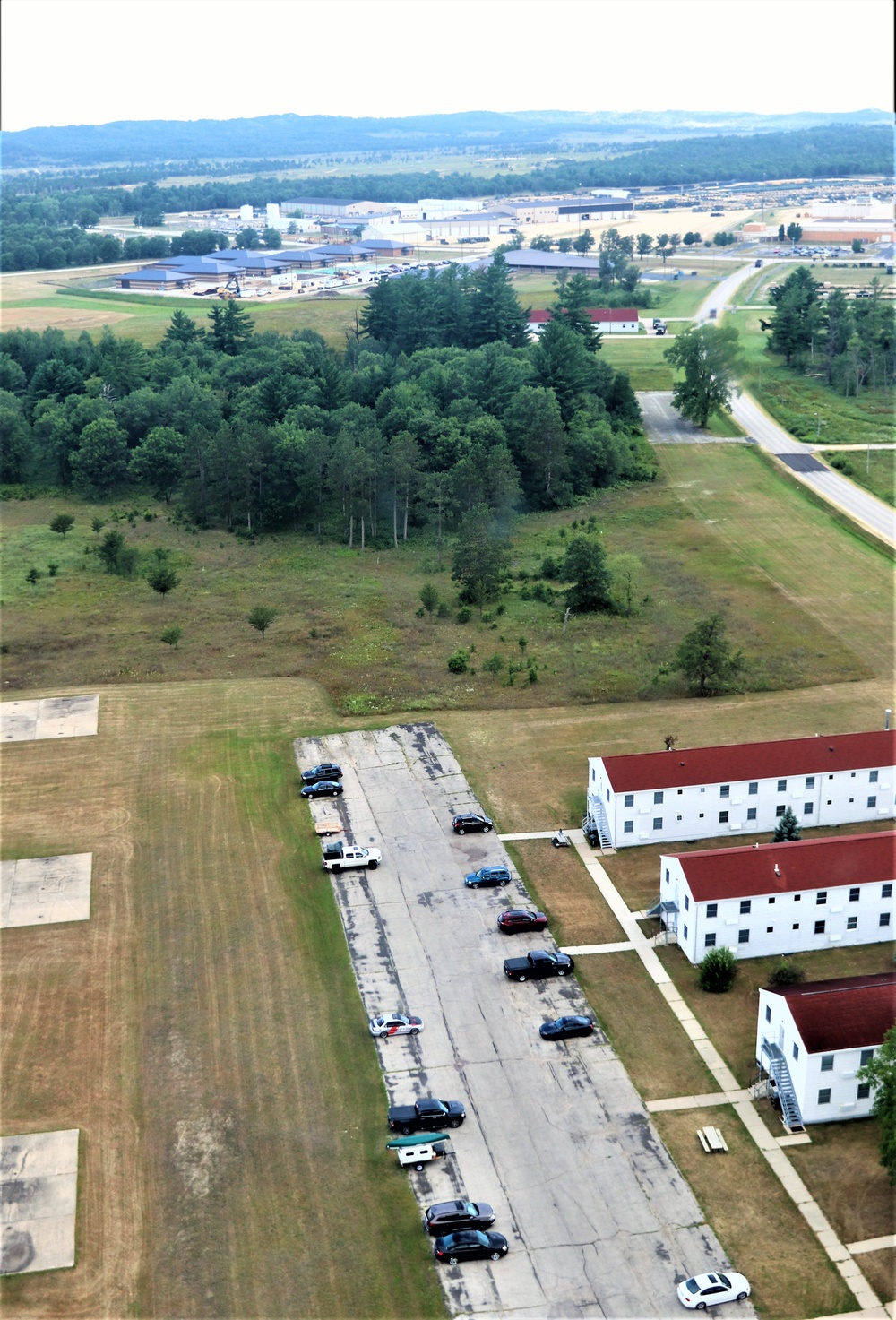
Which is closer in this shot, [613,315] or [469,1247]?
[469,1247]

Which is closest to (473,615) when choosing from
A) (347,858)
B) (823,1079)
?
(347,858)

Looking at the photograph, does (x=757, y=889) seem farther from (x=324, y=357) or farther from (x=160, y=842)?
(x=324, y=357)

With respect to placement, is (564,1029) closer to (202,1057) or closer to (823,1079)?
(823,1079)

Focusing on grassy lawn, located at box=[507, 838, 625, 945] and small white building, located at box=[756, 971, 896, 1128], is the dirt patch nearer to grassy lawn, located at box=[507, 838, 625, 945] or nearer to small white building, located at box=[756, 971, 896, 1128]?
grassy lawn, located at box=[507, 838, 625, 945]

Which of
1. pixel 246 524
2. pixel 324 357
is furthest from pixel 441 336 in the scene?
pixel 246 524

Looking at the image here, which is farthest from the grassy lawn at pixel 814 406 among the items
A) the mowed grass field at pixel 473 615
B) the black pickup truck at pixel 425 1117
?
the black pickup truck at pixel 425 1117

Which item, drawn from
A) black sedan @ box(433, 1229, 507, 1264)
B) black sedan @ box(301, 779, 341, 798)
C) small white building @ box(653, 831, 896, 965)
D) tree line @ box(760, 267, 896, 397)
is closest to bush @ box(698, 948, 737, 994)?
small white building @ box(653, 831, 896, 965)

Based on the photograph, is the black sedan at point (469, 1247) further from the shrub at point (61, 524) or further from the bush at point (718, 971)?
the shrub at point (61, 524)
